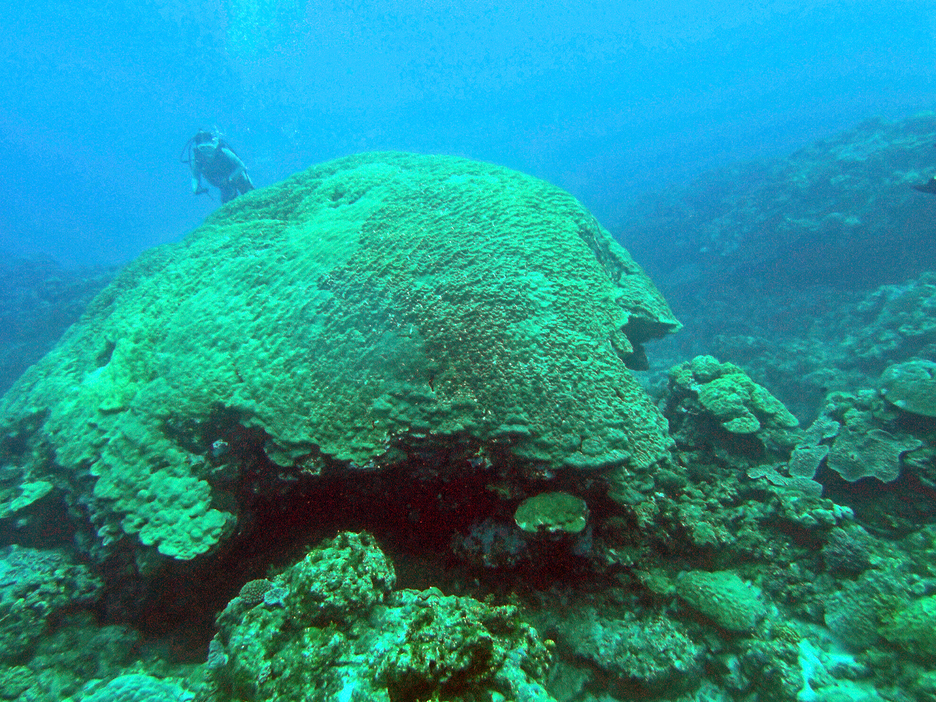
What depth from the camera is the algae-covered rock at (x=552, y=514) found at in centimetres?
268

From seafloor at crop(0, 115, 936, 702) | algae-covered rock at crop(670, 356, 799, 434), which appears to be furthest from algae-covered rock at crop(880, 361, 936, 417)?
algae-covered rock at crop(670, 356, 799, 434)

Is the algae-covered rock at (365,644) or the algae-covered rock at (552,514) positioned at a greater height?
the algae-covered rock at (552,514)

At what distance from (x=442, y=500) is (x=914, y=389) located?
4.43 metres

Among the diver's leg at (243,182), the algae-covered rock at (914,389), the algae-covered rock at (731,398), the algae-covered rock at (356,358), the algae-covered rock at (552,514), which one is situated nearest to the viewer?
the algae-covered rock at (552,514)

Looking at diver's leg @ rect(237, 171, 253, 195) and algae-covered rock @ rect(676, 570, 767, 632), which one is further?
diver's leg @ rect(237, 171, 253, 195)

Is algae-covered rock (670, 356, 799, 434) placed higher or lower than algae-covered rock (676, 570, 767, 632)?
higher

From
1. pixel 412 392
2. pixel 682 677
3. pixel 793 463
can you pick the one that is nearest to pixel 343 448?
pixel 412 392

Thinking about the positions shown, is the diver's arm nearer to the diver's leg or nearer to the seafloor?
the diver's leg

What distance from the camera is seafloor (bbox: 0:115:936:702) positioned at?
2457mm

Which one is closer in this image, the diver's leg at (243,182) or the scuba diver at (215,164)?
the scuba diver at (215,164)

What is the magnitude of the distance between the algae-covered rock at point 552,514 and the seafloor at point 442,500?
0.06 ft

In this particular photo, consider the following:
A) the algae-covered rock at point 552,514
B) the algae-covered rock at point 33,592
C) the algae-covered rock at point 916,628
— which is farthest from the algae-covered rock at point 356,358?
the algae-covered rock at point 916,628

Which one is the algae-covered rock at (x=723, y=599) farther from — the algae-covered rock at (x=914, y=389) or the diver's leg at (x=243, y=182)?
the diver's leg at (x=243, y=182)

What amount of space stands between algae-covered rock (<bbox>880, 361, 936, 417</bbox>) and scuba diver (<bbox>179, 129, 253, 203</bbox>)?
1103 centimetres
